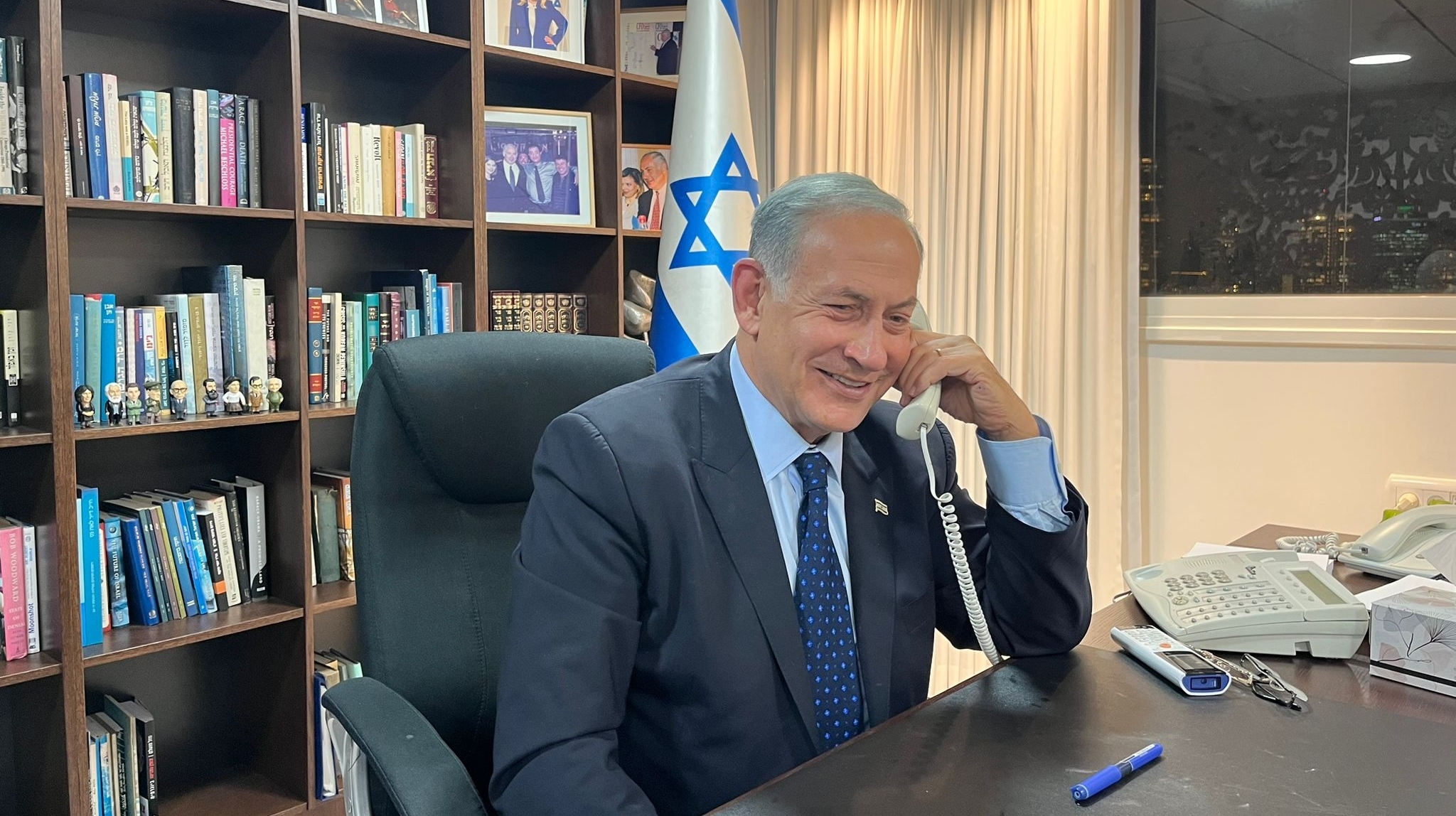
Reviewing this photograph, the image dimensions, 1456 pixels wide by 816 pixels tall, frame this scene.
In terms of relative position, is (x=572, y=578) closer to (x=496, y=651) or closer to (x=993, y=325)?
(x=496, y=651)

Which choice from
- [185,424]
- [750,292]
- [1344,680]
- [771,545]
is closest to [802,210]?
[750,292]

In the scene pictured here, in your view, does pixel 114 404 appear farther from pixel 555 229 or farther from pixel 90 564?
pixel 555 229

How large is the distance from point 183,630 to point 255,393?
1.78 feet

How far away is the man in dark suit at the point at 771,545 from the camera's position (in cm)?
114

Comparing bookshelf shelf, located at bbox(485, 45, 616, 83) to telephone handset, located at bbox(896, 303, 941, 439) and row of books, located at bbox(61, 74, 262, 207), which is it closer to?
row of books, located at bbox(61, 74, 262, 207)

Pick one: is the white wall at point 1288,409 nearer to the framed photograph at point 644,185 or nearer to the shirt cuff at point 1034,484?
the framed photograph at point 644,185

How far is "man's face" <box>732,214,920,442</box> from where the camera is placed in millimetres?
1289

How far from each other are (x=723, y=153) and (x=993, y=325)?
101 centimetres

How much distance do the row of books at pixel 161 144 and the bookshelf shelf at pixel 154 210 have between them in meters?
0.04

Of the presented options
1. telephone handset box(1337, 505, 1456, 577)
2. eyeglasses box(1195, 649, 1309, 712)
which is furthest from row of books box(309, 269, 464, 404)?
telephone handset box(1337, 505, 1456, 577)

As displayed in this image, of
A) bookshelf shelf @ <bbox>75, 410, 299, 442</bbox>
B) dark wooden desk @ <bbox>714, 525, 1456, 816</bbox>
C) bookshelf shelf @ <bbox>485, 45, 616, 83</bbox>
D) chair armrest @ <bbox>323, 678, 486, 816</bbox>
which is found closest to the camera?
dark wooden desk @ <bbox>714, 525, 1456, 816</bbox>

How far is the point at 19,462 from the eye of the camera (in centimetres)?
227

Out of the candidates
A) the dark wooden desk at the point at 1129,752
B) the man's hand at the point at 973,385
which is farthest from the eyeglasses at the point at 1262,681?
the man's hand at the point at 973,385

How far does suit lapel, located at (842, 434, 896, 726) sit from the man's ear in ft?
0.69
